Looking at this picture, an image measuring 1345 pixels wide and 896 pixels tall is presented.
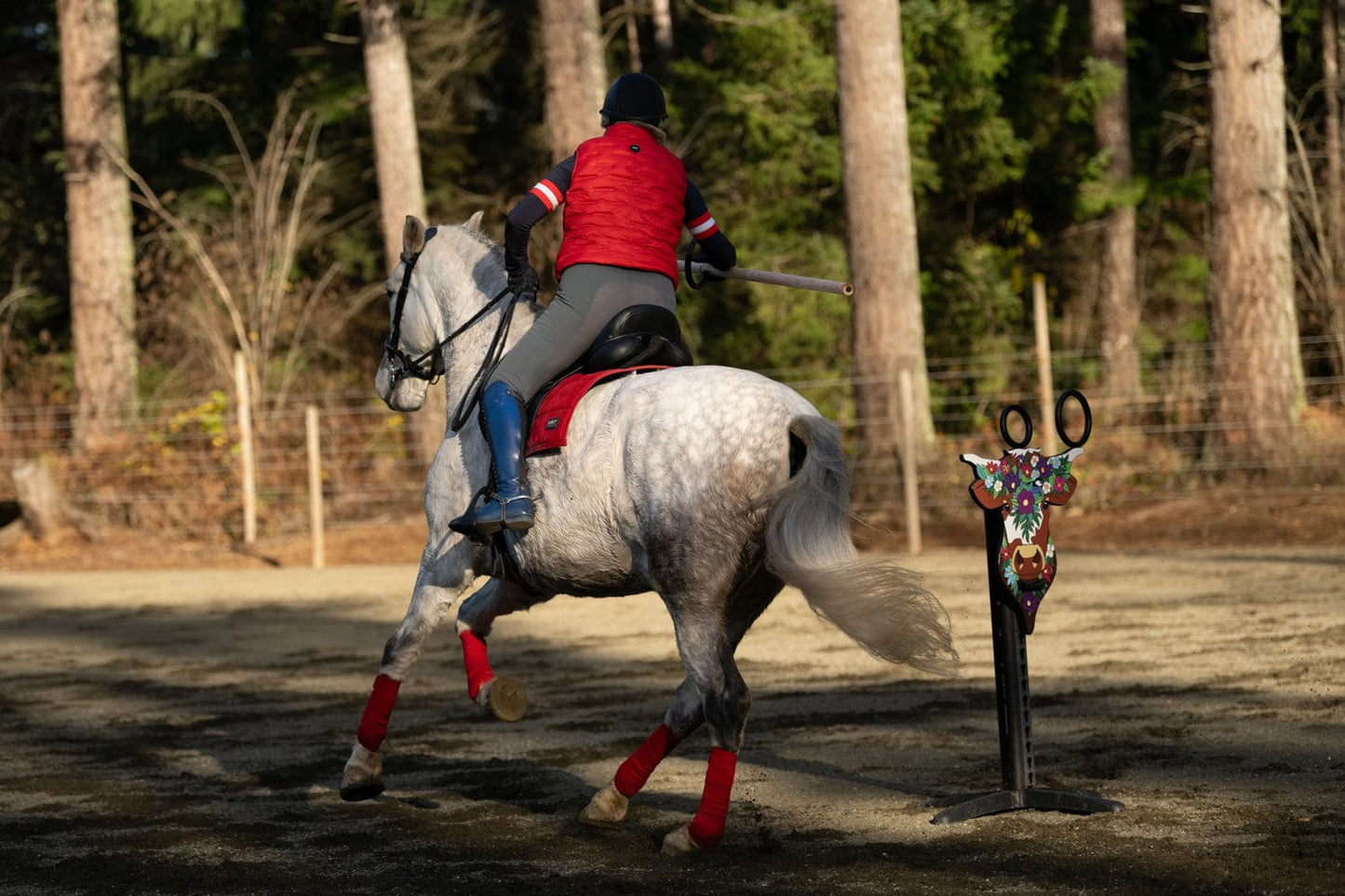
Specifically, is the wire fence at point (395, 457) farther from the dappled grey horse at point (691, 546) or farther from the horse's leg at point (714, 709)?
the horse's leg at point (714, 709)

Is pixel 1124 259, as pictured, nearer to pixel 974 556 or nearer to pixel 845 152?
pixel 845 152

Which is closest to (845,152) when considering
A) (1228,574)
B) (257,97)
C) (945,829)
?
(1228,574)

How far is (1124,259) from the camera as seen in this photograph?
26.9 m

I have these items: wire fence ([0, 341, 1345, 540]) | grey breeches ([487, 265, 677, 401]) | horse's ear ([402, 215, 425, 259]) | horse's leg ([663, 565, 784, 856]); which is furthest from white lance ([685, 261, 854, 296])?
wire fence ([0, 341, 1345, 540])

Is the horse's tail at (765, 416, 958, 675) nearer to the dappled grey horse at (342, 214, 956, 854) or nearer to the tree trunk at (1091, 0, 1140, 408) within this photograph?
the dappled grey horse at (342, 214, 956, 854)

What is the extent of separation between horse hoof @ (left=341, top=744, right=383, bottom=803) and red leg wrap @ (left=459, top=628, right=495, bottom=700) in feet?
1.53

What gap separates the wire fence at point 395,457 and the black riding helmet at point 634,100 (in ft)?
35.0

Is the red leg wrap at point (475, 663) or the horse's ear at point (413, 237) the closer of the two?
the red leg wrap at point (475, 663)

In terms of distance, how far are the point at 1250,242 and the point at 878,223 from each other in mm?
3927

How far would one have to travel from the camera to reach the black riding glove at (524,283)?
6.49m

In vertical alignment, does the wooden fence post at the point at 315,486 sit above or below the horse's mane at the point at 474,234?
below

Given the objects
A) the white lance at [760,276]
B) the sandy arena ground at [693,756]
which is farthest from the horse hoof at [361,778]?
the white lance at [760,276]

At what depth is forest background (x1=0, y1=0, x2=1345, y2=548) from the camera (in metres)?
21.7

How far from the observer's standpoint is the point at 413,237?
22.4ft
